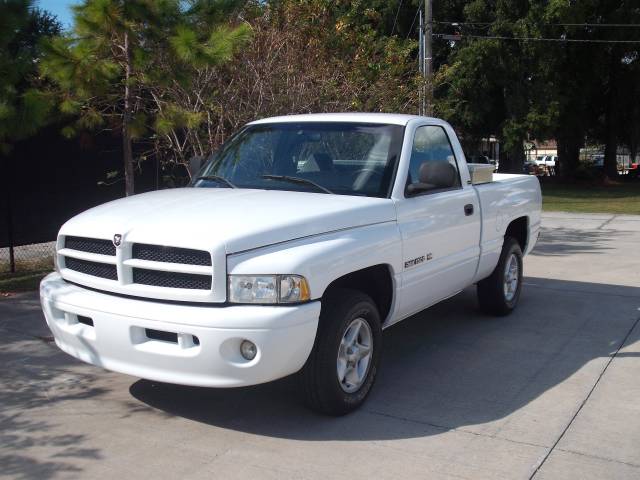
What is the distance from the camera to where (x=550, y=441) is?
4.51 metres

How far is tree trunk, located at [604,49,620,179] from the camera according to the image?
3325 centimetres

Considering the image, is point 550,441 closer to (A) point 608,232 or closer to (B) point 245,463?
(B) point 245,463

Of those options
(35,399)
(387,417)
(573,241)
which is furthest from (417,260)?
(573,241)

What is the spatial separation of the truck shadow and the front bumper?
605mm

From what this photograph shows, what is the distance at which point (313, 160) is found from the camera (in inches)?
225

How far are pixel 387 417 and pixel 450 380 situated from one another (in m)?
0.94

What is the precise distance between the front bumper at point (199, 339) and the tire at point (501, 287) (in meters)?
3.46

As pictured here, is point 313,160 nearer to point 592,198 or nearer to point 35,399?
point 35,399

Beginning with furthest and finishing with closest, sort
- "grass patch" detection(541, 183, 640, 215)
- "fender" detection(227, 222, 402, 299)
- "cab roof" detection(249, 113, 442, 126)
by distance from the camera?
"grass patch" detection(541, 183, 640, 215) → "cab roof" detection(249, 113, 442, 126) → "fender" detection(227, 222, 402, 299)

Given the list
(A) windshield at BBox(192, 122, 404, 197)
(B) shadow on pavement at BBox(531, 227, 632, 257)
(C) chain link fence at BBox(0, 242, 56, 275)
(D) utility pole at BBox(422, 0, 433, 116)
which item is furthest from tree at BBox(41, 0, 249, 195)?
(B) shadow on pavement at BBox(531, 227, 632, 257)

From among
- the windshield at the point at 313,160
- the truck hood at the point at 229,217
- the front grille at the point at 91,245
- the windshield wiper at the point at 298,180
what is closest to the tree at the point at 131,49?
the windshield at the point at 313,160

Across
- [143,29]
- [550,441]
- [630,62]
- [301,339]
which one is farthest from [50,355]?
[630,62]

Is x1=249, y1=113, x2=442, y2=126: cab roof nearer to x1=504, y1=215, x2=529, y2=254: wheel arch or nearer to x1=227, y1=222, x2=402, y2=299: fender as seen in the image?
x1=227, y1=222, x2=402, y2=299: fender

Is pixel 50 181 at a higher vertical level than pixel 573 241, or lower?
higher
